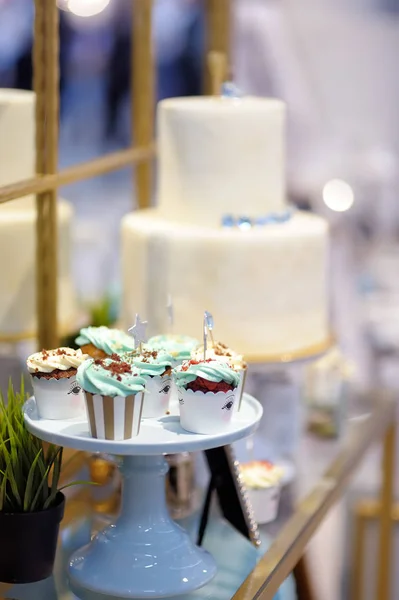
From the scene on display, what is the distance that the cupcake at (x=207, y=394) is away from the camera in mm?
1239

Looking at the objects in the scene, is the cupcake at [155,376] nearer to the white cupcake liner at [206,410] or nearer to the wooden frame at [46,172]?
the white cupcake liner at [206,410]

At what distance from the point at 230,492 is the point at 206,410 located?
0.98ft

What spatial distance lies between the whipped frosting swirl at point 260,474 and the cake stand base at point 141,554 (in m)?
0.28

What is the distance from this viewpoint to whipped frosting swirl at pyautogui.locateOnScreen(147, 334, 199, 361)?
138 centimetres

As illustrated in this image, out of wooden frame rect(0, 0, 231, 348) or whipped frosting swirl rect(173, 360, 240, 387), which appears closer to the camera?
whipped frosting swirl rect(173, 360, 240, 387)

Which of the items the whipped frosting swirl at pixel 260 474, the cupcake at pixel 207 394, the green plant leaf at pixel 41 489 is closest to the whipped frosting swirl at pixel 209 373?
the cupcake at pixel 207 394

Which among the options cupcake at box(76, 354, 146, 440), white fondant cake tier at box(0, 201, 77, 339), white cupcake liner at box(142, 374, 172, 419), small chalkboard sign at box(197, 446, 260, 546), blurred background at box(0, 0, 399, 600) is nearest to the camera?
cupcake at box(76, 354, 146, 440)

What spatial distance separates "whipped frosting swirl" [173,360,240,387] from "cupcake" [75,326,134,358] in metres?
0.12

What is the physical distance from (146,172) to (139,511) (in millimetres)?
1218

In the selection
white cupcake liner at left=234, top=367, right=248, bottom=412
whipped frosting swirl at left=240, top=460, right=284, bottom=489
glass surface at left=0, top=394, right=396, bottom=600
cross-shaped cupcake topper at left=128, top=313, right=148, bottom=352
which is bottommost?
glass surface at left=0, top=394, right=396, bottom=600

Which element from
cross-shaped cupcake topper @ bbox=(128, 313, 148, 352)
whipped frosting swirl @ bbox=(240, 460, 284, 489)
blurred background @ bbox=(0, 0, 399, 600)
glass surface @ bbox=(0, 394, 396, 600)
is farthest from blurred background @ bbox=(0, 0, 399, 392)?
cross-shaped cupcake topper @ bbox=(128, 313, 148, 352)

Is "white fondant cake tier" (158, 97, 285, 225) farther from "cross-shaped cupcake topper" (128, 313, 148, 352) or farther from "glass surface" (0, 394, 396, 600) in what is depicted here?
"cross-shaped cupcake topper" (128, 313, 148, 352)

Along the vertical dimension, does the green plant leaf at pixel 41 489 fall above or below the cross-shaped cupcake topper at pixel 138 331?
below

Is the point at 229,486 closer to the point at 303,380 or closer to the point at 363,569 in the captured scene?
the point at 303,380
